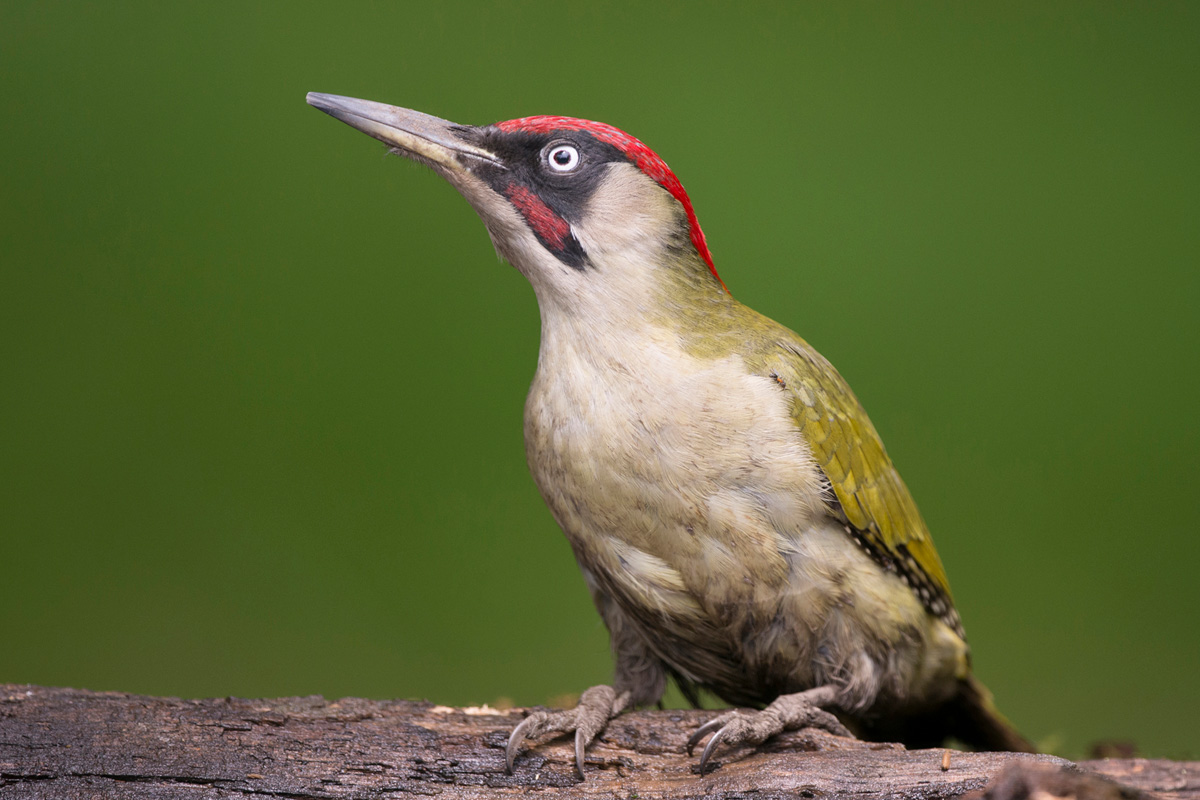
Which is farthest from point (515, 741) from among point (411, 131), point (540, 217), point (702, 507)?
point (411, 131)

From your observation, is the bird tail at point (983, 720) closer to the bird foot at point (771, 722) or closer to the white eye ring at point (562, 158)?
the bird foot at point (771, 722)

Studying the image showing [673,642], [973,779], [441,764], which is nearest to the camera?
[973,779]

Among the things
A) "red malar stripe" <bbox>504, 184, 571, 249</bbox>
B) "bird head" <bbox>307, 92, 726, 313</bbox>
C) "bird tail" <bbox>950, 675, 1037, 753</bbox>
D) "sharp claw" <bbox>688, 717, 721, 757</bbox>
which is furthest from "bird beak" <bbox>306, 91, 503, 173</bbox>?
"bird tail" <bbox>950, 675, 1037, 753</bbox>

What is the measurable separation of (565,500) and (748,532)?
1.73 ft

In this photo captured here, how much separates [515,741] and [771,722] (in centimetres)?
73

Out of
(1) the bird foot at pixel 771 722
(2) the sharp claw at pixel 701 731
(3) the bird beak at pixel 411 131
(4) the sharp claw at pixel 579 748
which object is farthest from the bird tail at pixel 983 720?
(3) the bird beak at pixel 411 131

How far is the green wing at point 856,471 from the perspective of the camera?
2830mm

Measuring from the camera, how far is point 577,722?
281 centimetres

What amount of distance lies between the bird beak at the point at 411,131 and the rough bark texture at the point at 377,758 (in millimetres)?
1621

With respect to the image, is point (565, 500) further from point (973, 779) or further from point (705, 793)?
point (973, 779)

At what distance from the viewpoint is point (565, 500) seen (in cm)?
281

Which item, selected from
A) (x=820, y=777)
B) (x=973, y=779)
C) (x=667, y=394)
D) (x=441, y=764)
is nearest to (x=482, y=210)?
(x=667, y=394)

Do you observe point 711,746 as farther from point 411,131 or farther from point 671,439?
point 411,131

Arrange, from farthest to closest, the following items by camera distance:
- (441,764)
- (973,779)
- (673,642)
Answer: (673,642)
(441,764)
(973,779)
